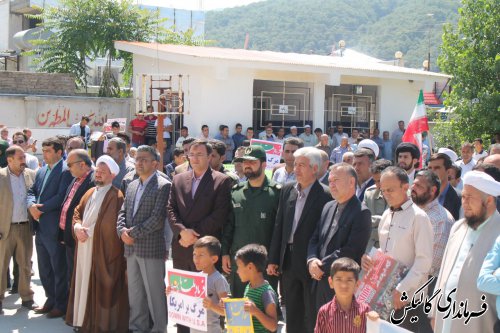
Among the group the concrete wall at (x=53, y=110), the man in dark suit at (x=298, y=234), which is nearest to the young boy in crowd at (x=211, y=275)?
the man in dark suit at (x=298, y=234)

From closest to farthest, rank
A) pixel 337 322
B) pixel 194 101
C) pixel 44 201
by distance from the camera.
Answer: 1. pixel 337 322
2. pixel 44 201
3. pixel 194 101

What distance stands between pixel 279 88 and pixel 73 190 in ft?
49.3

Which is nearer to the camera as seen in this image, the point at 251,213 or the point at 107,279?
the point at 251,213

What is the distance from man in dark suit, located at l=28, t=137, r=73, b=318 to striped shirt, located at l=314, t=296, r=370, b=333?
14.6 feet

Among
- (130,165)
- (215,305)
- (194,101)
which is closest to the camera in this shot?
(215,305)

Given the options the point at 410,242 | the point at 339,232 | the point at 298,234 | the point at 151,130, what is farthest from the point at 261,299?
the point at 151,130

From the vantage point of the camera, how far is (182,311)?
5.50 meters

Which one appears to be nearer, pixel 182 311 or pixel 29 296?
pixel 182 311

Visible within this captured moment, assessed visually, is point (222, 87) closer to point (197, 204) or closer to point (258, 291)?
point (197, 204)

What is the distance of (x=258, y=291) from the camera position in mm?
5219

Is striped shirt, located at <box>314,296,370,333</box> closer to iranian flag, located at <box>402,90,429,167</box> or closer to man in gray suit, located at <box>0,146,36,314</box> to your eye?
A: man in gray suit, located at <box>0,146,36,314</box>

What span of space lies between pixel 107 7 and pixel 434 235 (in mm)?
23381

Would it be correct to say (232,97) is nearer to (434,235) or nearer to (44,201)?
(44,201)

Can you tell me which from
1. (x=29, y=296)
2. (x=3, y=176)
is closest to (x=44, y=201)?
(x=3, y=176)
